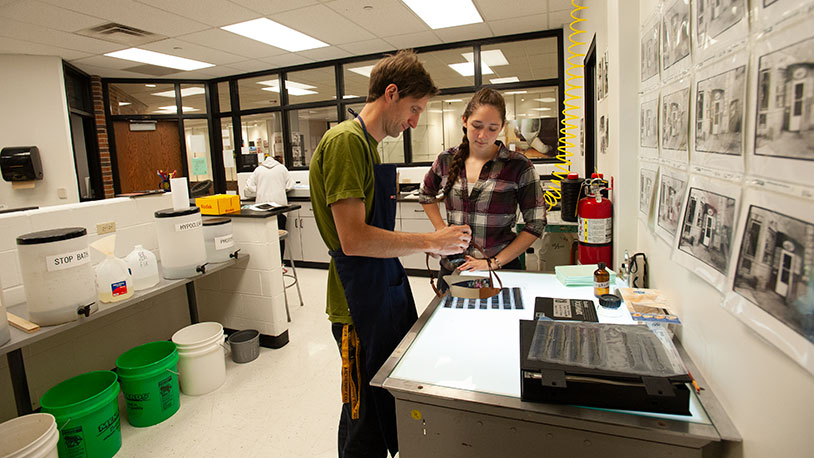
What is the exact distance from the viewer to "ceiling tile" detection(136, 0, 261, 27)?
12.5ft

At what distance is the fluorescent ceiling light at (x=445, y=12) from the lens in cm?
419

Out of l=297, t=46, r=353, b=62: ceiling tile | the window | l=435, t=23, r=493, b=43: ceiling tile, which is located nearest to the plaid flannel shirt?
l=435, t=23, r=493, b=43: ceiling tile

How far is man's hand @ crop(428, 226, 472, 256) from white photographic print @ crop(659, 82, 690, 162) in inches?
25.2

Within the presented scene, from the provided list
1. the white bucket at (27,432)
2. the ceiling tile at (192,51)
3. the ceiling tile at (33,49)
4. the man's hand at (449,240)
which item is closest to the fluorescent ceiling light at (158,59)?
the ceiling tile at (192,51)

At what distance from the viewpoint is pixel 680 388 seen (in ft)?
2.76

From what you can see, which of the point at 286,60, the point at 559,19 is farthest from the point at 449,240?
the point at 286,60

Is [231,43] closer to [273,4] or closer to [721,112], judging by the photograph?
[273,4]

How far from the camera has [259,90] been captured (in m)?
7.78

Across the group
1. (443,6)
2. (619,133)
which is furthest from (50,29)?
(619,133)

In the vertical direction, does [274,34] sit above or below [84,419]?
above

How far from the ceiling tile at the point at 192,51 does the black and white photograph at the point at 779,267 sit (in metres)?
5.59

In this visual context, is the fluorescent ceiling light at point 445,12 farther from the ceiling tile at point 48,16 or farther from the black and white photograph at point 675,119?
the black and white photograph at point 675,119

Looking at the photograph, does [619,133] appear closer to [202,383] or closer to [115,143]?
[202,383]

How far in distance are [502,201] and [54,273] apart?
201cm
